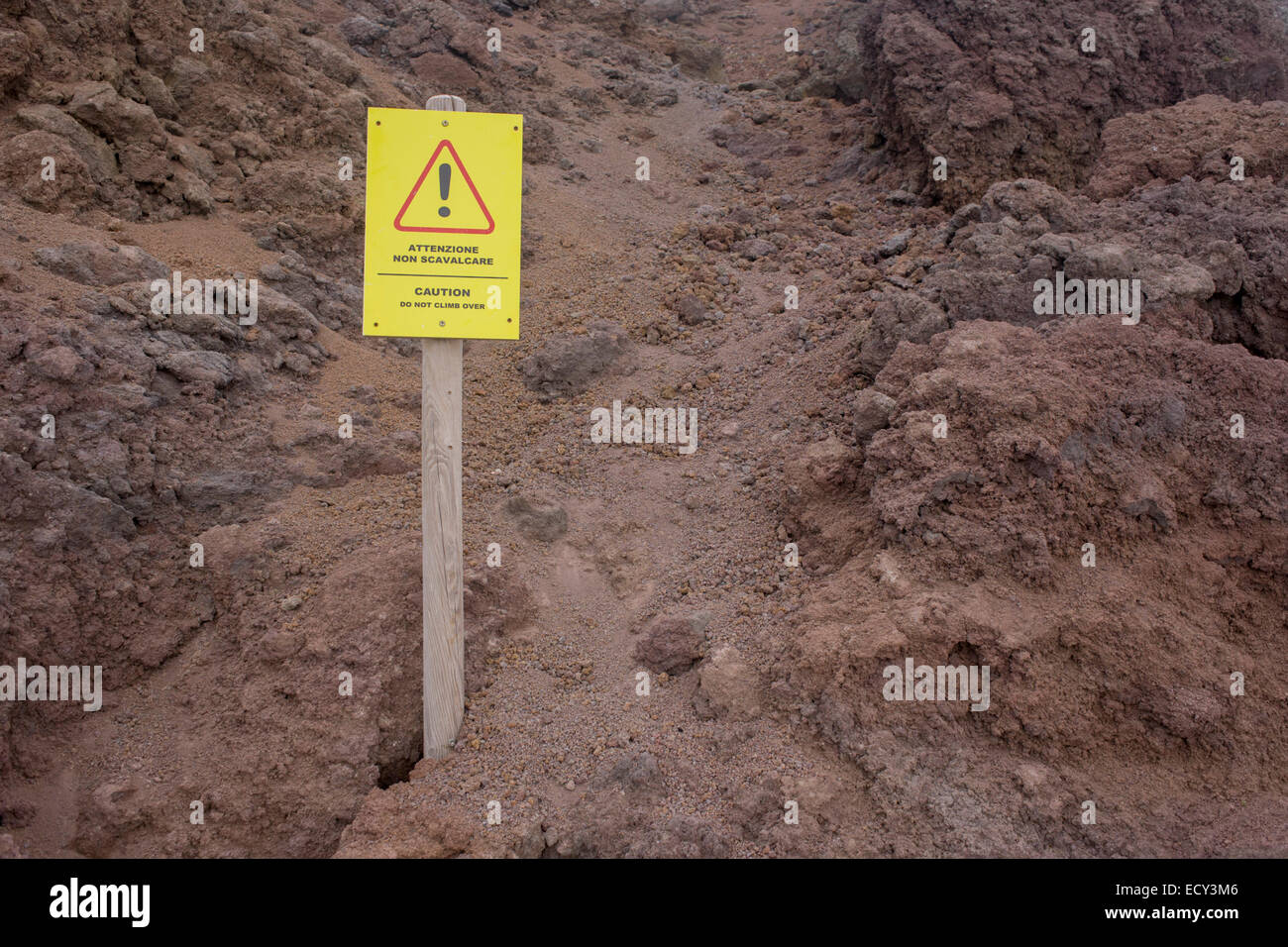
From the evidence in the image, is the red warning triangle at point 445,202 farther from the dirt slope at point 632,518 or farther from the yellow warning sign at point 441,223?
the dirt slope at point 632,518

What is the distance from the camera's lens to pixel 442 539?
3.33m

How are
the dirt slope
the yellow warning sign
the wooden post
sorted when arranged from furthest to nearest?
the dirt slope
the wooden post
the yellow warning sign

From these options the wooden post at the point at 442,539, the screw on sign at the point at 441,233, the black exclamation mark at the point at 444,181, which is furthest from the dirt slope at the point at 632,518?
the black exclamation mark at the point at 444,181

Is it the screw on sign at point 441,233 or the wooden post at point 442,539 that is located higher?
the screw on sign at point 441,233

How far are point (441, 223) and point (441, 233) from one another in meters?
0.04

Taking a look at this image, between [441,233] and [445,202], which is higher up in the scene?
[445,202]

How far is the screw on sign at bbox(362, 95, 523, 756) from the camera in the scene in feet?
10.1

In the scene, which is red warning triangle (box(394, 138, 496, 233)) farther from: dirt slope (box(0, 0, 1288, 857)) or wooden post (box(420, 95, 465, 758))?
dirt slope (box(0, 0, 1288, 857))

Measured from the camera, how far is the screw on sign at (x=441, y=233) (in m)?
3.08

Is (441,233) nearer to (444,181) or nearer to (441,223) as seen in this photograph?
(441,223)

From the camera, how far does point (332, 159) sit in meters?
7.04

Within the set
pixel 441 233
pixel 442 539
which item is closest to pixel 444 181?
pixel 441 233

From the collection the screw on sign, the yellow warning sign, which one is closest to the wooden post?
the screw on sign

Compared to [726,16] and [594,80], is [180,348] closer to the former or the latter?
[594,80]
